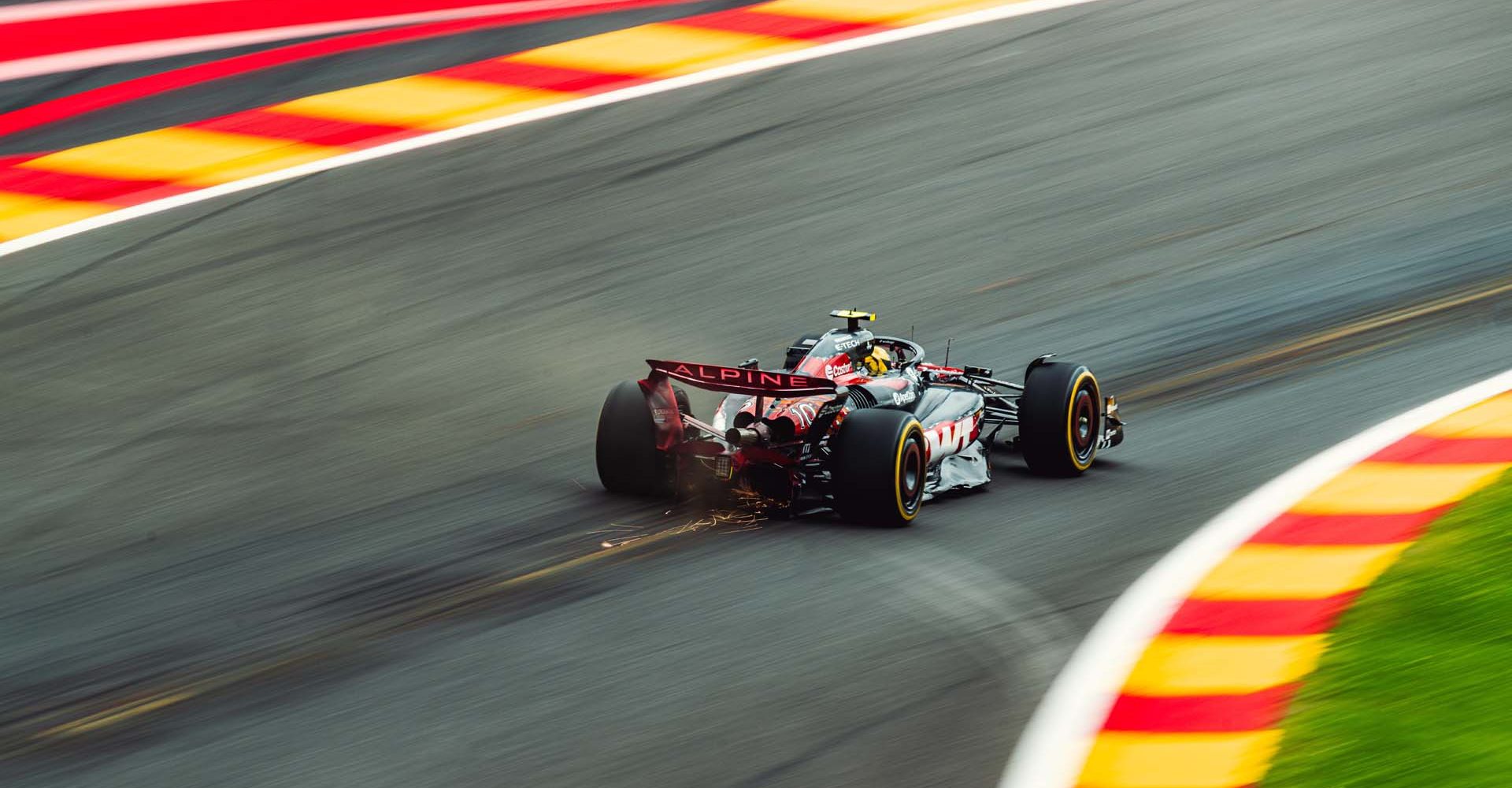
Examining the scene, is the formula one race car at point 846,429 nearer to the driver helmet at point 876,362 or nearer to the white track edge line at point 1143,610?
the driver helmet at point 876,362

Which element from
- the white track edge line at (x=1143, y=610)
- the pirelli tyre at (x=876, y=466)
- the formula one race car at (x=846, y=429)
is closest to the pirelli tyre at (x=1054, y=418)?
the formula one race car at (x=846, y=429)

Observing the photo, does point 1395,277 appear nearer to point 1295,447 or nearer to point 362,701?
point 1295,447

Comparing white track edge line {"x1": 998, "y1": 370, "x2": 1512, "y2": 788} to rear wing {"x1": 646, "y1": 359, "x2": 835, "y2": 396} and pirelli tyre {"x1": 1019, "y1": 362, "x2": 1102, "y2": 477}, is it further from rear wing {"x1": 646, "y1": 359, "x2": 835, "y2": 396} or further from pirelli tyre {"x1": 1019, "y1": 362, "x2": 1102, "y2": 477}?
rear wing {"x1": 646, "y1": 359, "x2": 835, "y2": 396}

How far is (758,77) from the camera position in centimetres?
1523

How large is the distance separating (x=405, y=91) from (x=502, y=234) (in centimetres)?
299

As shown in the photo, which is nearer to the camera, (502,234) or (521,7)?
(502,234)

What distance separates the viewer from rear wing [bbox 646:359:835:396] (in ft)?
26.2

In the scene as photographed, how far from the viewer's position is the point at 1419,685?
228 inches

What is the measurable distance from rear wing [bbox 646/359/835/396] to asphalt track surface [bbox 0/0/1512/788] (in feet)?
2.06

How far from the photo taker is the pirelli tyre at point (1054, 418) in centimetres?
898

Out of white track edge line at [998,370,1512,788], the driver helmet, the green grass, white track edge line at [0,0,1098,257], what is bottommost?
the green grass

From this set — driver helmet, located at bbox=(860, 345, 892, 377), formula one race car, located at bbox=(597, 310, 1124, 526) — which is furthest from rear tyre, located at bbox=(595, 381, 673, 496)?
driver helmet, located at bbox=(860, 345, 892, 377)

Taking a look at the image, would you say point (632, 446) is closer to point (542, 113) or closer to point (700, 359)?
point (700, 359)

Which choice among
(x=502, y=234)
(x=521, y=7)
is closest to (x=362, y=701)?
(x=502, y=234)
